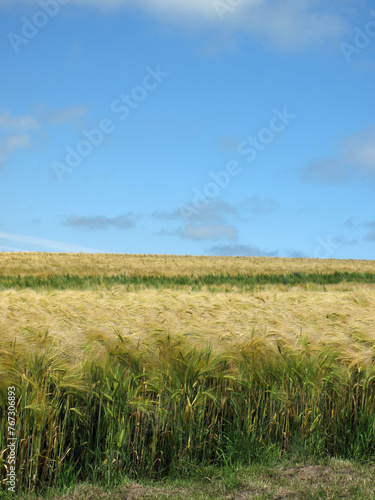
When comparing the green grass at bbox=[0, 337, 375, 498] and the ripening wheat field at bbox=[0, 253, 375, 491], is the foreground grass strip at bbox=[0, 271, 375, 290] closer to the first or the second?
the ripening wheat field at bbox=[0, 253, 375, 491]

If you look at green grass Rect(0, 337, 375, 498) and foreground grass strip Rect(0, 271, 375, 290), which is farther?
foreground grass strip Rect(0, 271, 375, 290)

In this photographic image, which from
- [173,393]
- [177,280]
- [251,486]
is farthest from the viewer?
[177,280]

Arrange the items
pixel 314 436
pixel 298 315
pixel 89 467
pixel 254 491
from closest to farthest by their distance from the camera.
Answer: pixel 254 491
pixel 89 467
pixel 314 436
pixel 298 315

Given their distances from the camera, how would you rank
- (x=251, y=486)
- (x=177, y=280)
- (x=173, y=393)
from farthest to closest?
(x=177, y=280), (x=173, y=393), (x=251, y=486)

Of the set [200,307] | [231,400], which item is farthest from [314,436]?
[200,307]

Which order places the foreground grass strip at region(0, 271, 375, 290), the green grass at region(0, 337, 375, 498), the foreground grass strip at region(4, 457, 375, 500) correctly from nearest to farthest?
1. the foreground grass strip at region(4, 457, 375, 500)
2. the green grass at region(0, 337, 375, 498)
3. the foreground grass strip at region(0, 271, 375, 290)

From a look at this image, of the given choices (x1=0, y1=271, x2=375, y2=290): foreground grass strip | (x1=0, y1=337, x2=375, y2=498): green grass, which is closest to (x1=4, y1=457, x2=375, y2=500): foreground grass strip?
(x1=0, y1=337, x2=375, y2=498): green grass

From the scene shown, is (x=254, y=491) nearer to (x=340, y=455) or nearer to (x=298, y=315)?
(x=340, y=455)

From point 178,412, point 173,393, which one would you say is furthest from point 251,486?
point 173,393

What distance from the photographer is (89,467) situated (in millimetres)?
3996

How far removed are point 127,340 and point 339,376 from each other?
205cm

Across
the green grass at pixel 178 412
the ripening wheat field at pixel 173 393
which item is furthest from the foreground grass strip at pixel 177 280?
the green grass at pixel 178 412

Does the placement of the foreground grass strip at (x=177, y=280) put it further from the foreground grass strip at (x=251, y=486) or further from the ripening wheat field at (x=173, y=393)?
the foreground grass strip at (x=251, y=486)

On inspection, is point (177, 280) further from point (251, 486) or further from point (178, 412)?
point (251, 486)
